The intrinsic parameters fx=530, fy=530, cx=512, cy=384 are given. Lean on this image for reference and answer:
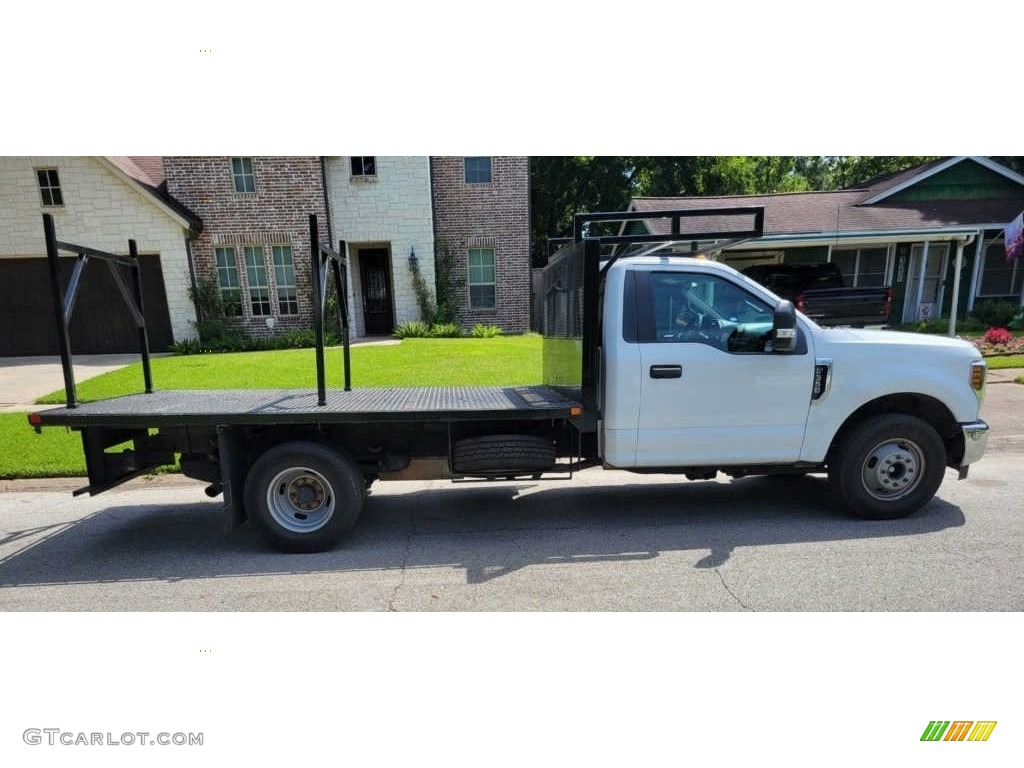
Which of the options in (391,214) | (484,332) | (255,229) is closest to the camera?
(255,229)

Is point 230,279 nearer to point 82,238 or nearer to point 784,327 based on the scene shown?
point 82,238

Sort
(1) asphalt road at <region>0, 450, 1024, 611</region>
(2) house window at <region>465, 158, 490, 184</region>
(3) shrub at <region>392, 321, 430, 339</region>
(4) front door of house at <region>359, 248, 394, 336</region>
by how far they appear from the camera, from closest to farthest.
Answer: (1) asphalt road at <region>0, 450, 1024, 611</region>
(3) shrub at <region>392, 321, 430, 339</region>
(2) house window at <region>465, 158, 490, 184</region>
(4) front door of house at <region>359, 248, 394, 336</region>

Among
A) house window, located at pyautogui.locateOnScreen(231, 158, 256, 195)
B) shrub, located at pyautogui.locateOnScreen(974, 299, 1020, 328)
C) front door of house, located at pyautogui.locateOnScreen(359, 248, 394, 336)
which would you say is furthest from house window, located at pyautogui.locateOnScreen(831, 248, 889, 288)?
house window, located at pyautogui.locateOnScreen(231, 158, 256, 195)

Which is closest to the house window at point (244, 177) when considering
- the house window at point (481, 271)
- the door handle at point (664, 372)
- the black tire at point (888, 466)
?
the house window at point (481, 271)

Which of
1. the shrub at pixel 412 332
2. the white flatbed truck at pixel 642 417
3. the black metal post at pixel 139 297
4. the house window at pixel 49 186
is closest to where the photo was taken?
the white flatbed truck at pixel 642 417

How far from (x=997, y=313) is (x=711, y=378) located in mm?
15427

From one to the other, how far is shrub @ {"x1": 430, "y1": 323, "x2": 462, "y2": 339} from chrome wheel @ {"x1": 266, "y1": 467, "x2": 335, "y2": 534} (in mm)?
11044

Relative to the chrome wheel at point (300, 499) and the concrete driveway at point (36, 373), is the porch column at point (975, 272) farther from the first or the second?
the concrete driveway at point (36, 373)

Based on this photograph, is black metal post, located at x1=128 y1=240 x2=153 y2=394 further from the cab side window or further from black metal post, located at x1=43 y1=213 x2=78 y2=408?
the cab side window

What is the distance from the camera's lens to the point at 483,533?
4160mm

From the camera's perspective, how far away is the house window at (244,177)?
1438cm

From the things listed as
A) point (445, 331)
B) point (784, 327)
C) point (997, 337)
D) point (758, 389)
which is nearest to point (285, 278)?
point (445, 331)

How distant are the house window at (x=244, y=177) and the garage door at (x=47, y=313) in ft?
12.9

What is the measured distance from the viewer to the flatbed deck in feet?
12.4
